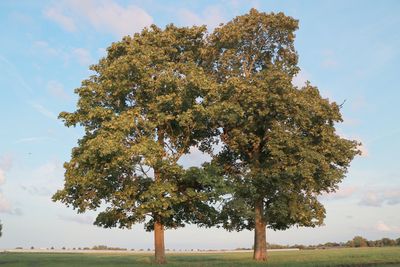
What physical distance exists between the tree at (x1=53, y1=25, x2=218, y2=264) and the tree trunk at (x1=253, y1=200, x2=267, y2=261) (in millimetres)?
5526

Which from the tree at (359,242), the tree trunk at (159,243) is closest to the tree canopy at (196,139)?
the tree trunk at (159,243)

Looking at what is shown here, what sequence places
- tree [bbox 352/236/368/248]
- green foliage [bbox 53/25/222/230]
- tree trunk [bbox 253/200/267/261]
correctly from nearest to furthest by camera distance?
green foliage [bbox 53/25/222/230]
tree trunk [bbox 253/200/267/261]
tree [bbox 352/236/368/248]

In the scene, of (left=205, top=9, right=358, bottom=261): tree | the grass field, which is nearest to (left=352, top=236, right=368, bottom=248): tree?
the grass field

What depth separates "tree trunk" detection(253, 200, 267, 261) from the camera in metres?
45.7

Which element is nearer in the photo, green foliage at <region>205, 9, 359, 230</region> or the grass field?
the grass field

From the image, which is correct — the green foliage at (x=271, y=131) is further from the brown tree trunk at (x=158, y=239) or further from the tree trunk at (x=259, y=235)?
the brown tree trunk at (x=158, y=239)

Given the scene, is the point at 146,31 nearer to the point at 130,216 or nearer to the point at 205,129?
the point at 205,129

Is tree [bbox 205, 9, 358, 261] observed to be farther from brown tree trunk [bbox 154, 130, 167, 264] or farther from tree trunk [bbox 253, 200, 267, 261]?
brown tree trunk [bbox 154, 130, 167, 264]

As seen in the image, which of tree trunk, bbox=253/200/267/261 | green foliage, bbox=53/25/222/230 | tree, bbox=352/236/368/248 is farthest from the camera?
tree, bbox=352/236/368/248

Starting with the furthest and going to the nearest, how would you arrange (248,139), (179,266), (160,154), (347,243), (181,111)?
(347,243) → (248,139) → (181,111) → (160,154) → (179,266)

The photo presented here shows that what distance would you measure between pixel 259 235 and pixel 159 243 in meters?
10.2

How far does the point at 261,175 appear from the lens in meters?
43.1

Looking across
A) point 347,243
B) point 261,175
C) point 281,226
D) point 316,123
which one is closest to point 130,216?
point 261,175

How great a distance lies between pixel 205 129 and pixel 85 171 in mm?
12341
